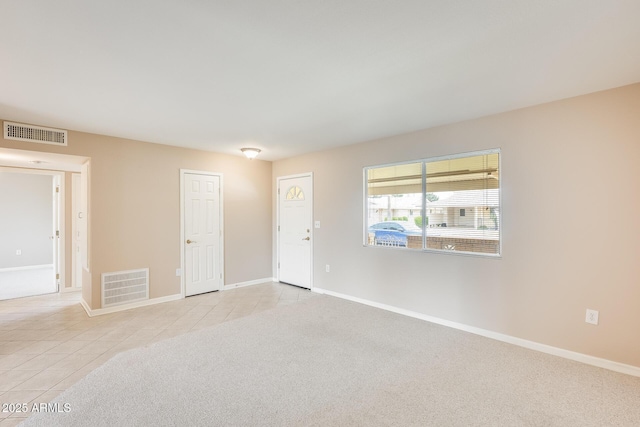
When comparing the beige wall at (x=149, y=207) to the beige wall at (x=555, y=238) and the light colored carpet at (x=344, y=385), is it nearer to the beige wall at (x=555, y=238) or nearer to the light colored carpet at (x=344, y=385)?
the light colored carpet at (x=344, y=385)

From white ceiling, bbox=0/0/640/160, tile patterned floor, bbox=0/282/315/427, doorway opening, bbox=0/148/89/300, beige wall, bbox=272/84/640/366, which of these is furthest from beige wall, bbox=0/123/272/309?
beige wall, bbox=272/84/640/366

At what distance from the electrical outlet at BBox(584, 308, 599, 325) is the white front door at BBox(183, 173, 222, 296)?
503 cm

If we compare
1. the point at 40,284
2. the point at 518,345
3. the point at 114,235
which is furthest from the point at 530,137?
the point at 40,284

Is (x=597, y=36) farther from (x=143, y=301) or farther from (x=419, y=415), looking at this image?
(x=143, y=301)

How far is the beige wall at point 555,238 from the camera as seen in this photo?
2.47 metres

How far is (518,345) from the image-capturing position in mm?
2953

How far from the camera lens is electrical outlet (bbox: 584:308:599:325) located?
259 centimetres

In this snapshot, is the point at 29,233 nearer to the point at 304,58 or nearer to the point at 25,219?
the point at 25,219

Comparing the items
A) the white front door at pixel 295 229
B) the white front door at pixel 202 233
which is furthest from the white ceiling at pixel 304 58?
the white front door at pixel 295 229

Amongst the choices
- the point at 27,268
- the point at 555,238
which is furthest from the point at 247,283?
the point at 27,268

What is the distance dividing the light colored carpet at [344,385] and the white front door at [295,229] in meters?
2.14

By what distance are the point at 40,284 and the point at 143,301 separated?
10.0 feet

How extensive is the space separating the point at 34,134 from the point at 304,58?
147 inches

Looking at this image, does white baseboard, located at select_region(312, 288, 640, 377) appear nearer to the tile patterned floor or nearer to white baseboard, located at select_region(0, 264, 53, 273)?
the tile patterned floor
